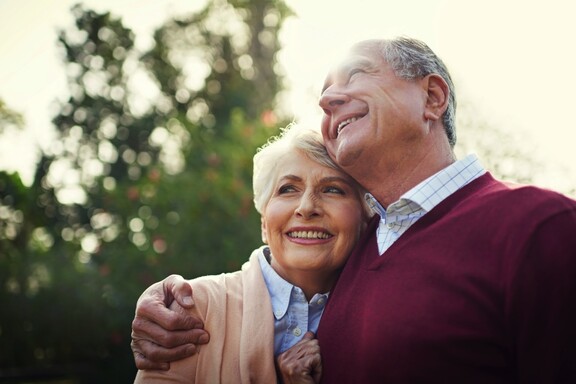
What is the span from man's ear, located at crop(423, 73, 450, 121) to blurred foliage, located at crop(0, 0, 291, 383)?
6.11m

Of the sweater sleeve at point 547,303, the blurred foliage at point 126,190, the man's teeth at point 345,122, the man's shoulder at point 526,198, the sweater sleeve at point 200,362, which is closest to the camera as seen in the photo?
the sweater sleeve at point 547,303

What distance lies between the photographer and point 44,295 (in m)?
13.3

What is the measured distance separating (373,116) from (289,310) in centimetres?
98

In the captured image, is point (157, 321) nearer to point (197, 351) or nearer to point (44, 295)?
point (197, 351)

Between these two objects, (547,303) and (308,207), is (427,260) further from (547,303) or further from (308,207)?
(308,207)

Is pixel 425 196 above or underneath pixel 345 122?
underneath

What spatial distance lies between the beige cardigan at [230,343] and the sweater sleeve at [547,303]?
3.36 feet

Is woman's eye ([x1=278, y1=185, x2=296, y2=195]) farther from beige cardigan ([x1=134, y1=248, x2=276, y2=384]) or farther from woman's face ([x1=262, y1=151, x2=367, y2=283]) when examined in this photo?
beige cardigan ([x1=134, y1=248, x2=276, y2=384])

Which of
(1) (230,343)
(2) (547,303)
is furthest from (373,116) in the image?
(1) (230,343)

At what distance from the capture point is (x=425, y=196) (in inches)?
90.9

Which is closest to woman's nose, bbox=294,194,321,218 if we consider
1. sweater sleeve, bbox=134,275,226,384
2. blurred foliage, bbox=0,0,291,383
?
sweater sleeve, bbox=134,275,226,384

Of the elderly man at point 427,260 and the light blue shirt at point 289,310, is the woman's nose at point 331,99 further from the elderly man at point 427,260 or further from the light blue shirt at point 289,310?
the light blue shirt at point 289,310

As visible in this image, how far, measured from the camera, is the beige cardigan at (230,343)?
7.84ft

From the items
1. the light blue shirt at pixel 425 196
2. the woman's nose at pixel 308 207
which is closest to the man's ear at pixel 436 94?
the light blue shirt at pixel 425 196
